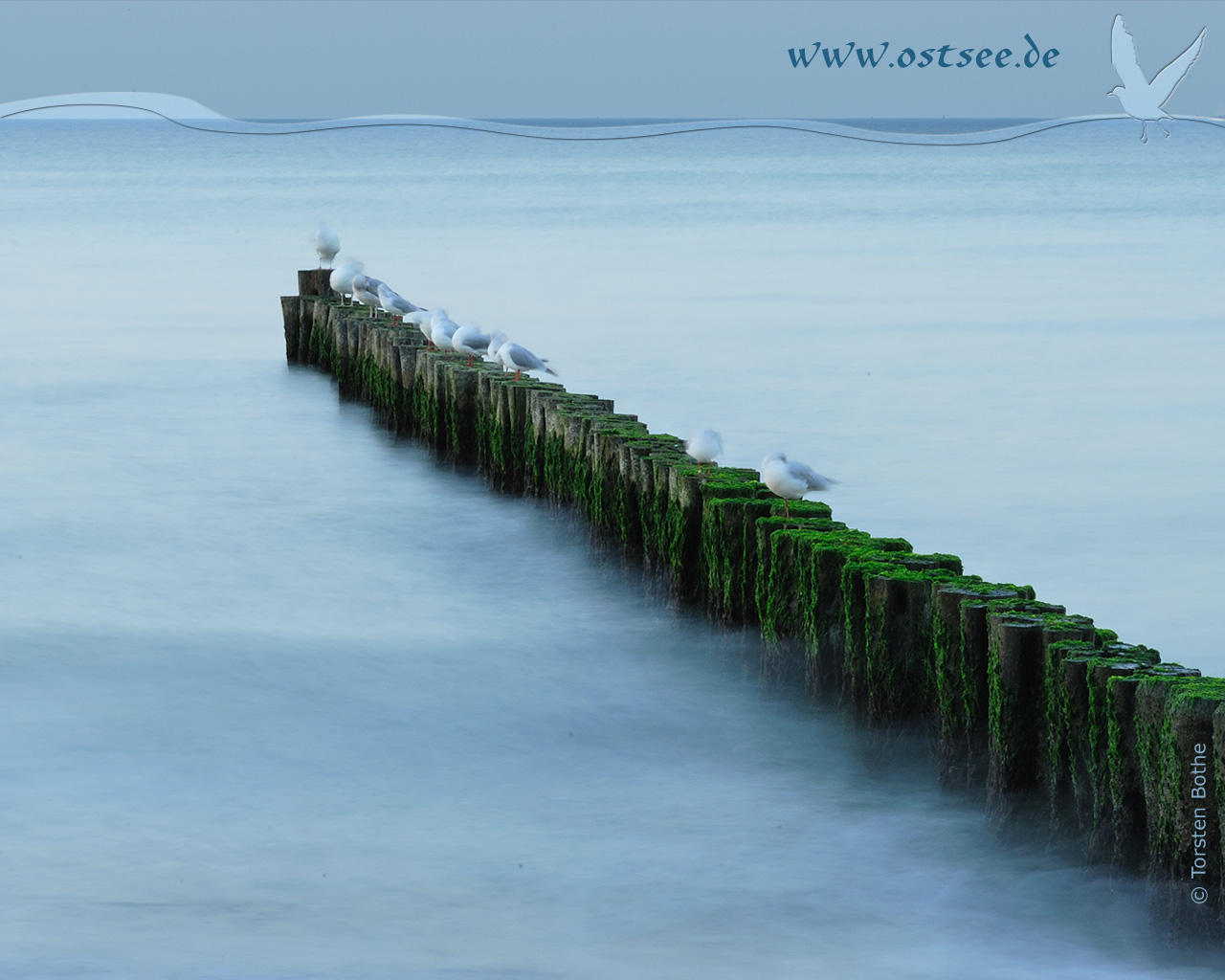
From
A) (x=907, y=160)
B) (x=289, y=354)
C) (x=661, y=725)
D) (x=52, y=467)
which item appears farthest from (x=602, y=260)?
(x=907, y=160)

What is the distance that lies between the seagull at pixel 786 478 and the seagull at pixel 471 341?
14.3ft

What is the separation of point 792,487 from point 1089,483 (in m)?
4.90

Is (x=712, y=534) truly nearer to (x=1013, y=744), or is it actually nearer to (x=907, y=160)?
(x=1013, y=744)

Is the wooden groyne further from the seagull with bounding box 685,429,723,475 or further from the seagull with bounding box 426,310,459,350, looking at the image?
the seagull with bounding box 426,310,459,350

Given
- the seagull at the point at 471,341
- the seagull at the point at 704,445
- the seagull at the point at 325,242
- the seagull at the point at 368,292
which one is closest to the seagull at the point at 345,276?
the seagull at the point at 368,292

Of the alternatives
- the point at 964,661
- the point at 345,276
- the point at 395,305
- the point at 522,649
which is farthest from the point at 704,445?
the point at 345,276

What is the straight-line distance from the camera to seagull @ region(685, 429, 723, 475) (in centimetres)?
747

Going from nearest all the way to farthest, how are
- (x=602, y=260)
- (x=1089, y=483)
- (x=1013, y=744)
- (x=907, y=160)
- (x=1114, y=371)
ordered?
(x=1013, y=744), (x=1089, y=483), (x=1114, y=371), (x=602, y=260), (x=907, y=160)

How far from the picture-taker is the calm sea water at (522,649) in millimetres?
4883

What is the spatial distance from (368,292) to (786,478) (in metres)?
7.95

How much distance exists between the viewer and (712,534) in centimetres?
710

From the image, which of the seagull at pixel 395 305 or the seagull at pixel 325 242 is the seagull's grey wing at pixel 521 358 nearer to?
the seagull at pixel 395 305

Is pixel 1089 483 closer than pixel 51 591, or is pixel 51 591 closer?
pixel 51 591

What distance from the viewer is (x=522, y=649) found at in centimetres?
756
